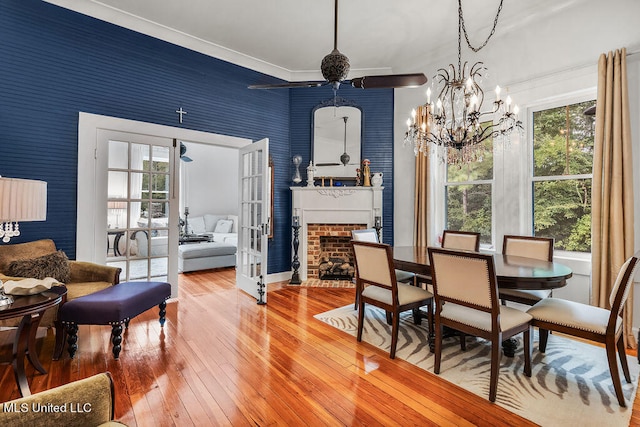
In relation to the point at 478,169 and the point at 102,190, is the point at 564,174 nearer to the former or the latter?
the point at 478,169

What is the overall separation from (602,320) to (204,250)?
5389mm

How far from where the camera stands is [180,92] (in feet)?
13.2

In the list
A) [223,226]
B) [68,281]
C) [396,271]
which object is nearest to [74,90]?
[68,281]

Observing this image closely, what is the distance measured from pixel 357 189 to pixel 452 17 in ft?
8.01

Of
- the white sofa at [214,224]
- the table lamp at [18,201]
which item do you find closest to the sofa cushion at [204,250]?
the white sofa at [214,224]

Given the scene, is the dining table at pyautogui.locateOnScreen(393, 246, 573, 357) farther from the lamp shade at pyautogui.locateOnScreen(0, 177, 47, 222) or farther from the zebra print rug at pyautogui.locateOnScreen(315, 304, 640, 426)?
the lamp shade at pyautogui.locateOnScreen(0, 177, 47, 222)

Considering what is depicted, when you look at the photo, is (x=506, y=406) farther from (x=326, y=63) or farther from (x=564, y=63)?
(x=564, y=63)

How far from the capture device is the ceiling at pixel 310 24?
337 centimetres

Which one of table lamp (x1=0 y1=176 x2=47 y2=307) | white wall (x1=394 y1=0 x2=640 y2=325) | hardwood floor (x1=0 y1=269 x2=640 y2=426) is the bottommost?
hardwood floor (x1=0 y1=269 x2=640 y2=426)

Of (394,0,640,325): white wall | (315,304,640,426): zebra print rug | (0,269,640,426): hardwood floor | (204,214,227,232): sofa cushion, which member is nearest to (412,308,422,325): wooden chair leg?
(315,304,640,426): zebra print rug

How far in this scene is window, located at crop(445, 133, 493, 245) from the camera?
405 centimetres

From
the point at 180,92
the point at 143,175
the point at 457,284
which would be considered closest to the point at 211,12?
the point at 180,92

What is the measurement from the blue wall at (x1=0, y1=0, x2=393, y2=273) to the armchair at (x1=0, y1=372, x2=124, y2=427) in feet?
9.47

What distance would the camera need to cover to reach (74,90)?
10.7 ft
